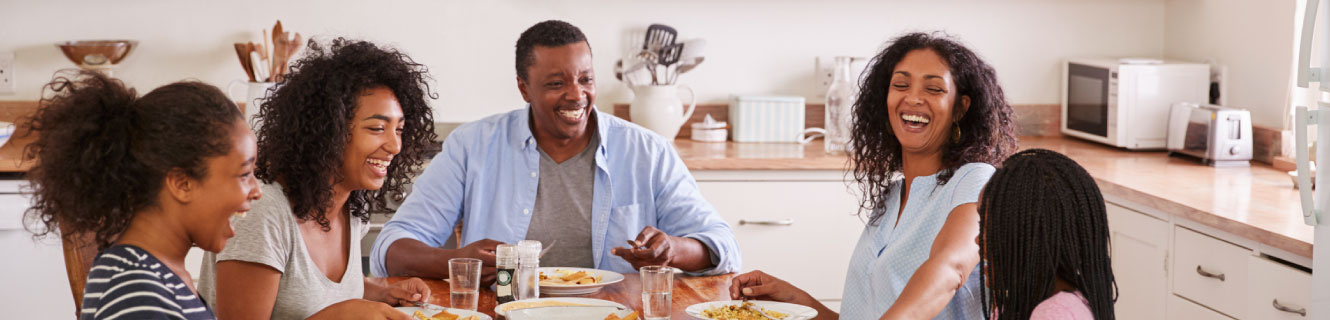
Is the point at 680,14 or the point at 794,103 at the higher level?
the point at 680,14

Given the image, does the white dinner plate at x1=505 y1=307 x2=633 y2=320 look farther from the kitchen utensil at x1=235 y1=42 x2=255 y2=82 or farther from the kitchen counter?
the kitchen utensil at x1=235 y1=42 x2=255 y2=82

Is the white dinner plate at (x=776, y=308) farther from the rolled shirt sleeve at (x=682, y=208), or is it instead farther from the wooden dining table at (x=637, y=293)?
the rolled shirt sleeve at (x=682, y=208)

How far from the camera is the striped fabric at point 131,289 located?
119cm

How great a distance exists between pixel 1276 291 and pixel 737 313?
1.25 meters

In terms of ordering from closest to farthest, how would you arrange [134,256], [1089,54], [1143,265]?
[134,256]
[1143,265]
[1089,54]

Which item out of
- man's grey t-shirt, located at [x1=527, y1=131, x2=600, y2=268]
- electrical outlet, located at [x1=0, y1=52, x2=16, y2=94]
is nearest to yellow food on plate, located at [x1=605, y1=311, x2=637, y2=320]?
man's grey t-shirt, located at [x1=527, y1=131, x2=600, y2=268]

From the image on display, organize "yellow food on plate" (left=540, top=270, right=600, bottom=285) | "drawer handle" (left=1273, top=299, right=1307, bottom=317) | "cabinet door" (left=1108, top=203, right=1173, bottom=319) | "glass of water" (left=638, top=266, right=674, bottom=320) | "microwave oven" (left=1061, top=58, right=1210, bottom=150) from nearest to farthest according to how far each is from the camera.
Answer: "glass of water" (left=638, top=266, right=674, bottom=320)
"yellow food on plate" (left=540, top=270, right=600, bottom=285)
"drawer handle" (left=1273, top=299, right=1307, bottom=317)
"cabinet door" (left=1108, top=203, right=1173, bottom=319)
"microwave oven" (left=1061, top=58, right=1210, bottom=150)

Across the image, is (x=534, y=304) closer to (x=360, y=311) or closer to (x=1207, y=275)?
(x=360, y=311)

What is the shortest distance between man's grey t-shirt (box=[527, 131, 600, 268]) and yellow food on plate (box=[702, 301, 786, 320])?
0.65m

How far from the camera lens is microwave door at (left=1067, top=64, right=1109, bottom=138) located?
3789 millimetres

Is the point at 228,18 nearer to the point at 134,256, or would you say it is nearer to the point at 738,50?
the point at 738,50

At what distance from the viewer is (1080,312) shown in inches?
51.9

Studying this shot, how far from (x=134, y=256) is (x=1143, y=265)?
2438 millimetres

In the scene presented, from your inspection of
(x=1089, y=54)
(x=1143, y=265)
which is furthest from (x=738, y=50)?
(x=1143, y=265)
